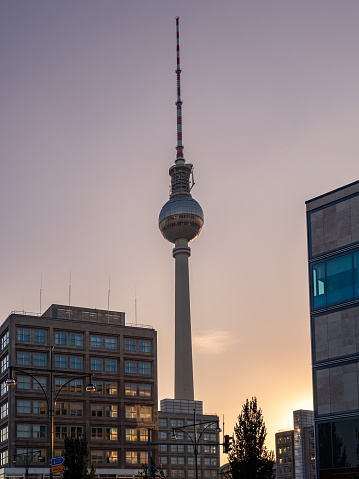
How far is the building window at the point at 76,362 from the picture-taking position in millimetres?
108062

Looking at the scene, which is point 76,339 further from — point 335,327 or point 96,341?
point 335,327

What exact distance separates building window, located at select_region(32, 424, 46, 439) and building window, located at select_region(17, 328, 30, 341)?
1125cm

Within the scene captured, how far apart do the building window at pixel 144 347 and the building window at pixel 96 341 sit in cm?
607

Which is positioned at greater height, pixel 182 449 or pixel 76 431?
pixel 76 431

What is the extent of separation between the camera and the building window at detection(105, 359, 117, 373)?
11094cm

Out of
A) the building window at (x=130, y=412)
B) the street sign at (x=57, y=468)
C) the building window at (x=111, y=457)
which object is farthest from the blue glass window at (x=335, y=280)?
the building window at (x=130, y=412)

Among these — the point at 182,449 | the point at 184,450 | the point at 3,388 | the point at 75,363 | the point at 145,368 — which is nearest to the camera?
the point at 3,388

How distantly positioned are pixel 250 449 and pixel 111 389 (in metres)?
57.7

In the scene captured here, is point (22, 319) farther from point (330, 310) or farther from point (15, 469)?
point (330, 310)

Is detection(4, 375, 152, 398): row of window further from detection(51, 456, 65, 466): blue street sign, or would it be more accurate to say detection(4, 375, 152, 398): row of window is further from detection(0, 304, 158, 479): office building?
detection(51, 456, 65, 466): blue street sign

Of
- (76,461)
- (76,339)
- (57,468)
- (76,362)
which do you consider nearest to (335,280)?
(57,468)

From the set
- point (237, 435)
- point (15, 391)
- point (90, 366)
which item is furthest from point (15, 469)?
point (237, 435)

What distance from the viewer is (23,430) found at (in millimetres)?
101875

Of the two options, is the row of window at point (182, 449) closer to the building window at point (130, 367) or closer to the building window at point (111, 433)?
the building window at point (130, 367)
